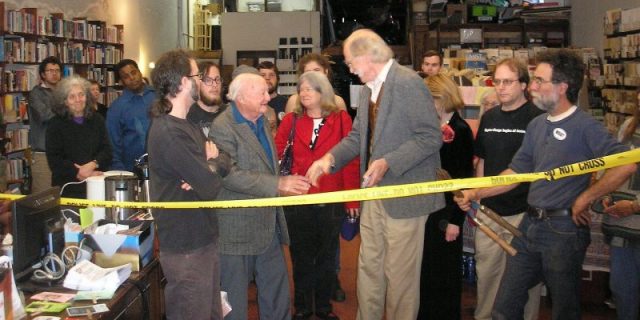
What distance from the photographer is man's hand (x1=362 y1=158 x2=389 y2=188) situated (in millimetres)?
3047

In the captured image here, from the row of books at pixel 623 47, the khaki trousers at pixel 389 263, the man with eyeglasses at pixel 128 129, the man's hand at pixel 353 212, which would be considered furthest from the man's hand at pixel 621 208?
the row of books at pixel 623 47

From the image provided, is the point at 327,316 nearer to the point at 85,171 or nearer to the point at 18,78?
the point at 85,171

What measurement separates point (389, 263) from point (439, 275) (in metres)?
0.50

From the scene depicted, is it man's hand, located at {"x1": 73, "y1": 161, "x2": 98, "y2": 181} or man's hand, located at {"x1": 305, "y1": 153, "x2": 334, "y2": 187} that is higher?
man's hand, located at {"x1": 305, "y1": 153, "x2": 334, "y2": 187}

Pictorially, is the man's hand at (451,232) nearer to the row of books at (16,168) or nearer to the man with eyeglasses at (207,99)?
the man with eyeglasses at (207,99)

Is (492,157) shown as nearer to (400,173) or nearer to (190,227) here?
(400,173)

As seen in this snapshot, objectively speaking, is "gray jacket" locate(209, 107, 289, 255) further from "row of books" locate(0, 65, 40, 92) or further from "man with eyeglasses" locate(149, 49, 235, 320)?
"row of books" locate(0, 65, 40, 92)

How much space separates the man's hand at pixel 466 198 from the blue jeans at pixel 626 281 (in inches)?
28.5

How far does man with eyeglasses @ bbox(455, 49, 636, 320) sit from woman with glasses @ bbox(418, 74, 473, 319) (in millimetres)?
565

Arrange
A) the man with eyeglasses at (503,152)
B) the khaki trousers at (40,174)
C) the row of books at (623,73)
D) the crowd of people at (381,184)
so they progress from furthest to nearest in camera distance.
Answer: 1. the row of books at (623,73)
2. the khaki trousers at (40,174)
3. the man with eyeglasses at (503,152)
4. the crowd of people at (381,184)

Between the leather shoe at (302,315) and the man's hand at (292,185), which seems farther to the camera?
the leather shoe at (302,315)

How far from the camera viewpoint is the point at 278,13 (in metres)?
14.9

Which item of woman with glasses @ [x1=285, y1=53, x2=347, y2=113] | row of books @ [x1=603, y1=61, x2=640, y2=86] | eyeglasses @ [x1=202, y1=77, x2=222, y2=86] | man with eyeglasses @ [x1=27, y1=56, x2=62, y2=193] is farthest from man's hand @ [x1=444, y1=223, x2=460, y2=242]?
row of books @ [x1=603, y1=61, x2=640, y2=86]

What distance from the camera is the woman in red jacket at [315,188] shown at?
4.07 metres
